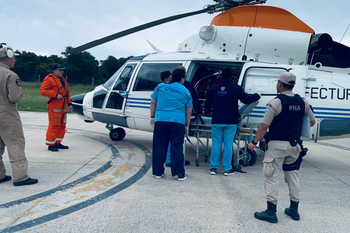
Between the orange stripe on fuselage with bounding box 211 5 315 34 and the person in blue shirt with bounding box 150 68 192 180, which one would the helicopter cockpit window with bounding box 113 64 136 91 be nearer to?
the person in blue shirt with bounding box 150 68 192 180

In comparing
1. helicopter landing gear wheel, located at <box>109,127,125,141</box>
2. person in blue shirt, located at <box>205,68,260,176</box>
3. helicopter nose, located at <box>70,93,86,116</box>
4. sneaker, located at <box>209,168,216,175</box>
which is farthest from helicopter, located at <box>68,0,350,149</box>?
sneaker, located at <box>209,168,216,175</box>

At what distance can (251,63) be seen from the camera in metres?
5.95

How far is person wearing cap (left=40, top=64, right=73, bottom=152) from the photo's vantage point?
20.2ft

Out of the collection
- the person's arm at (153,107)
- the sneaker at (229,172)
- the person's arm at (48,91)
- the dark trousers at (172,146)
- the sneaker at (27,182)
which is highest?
the person's arm at (48,91)

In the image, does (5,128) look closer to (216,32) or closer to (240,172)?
(240,172)

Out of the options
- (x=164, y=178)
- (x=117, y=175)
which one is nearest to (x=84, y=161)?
(x=117, y=175)

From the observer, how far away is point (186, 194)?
4.03m

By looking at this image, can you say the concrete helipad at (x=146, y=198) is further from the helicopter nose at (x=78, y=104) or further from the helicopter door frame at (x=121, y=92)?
the helicopter nose at (x=78, y=104)

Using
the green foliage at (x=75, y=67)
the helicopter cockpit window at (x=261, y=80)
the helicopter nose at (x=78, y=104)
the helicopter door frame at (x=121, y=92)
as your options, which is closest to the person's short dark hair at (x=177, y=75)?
the helicopter cockpit window at (x=261, y=80)

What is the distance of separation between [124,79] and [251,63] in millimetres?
3029

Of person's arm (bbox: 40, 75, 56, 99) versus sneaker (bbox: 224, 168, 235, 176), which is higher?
person's arm (bbox: 40, 75, 56, 99)

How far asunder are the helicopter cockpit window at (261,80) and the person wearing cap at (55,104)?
3930 mm

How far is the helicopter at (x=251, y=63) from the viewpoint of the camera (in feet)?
18.7

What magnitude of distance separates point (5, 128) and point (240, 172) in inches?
155
